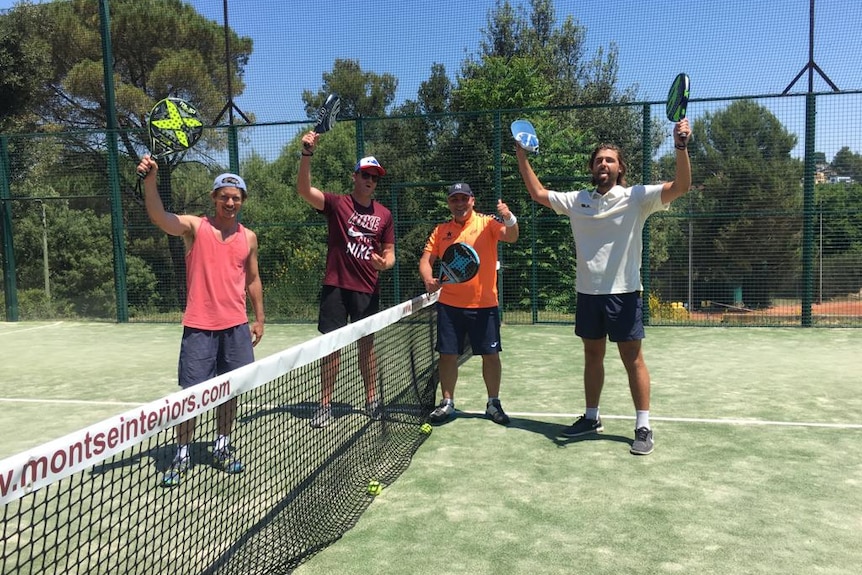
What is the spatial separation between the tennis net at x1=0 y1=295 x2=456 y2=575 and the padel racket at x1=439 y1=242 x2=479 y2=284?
42 cm

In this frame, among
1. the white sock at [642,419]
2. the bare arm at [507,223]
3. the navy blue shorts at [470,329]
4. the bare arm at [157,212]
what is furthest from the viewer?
the navy blue shorts at [470,329]

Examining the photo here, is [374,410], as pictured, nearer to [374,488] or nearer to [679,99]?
[374,488]

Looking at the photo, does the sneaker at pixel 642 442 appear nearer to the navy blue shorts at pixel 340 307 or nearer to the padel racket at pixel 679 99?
the padel racket at pixel 679 99

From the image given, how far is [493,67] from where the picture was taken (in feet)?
78.2

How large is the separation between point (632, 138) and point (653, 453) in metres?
15.1

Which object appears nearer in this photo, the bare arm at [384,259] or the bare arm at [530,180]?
the bare arm at [530,180]

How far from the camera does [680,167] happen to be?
4.12 metres

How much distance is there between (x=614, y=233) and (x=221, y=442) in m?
2.82

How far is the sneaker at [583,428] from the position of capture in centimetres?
475

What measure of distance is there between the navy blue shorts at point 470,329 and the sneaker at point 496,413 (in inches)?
17.8

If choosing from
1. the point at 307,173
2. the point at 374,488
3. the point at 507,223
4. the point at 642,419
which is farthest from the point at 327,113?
the point at 642,419

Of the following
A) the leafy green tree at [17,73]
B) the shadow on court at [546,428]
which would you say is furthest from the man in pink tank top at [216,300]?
the leafy green tree at [17,73]

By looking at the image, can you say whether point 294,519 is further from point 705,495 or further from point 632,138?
point 632,138

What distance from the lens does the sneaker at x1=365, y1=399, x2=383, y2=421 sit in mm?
4965
